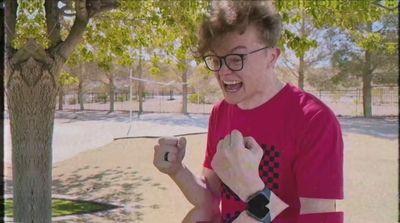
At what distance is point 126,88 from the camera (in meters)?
13.4

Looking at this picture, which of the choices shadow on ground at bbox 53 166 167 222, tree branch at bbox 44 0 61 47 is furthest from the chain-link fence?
tree branch at bbox 44 0 61 47

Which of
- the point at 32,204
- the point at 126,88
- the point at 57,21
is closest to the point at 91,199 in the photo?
the point at 32,204

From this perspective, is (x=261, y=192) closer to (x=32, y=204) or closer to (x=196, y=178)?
(x=196, y=178)

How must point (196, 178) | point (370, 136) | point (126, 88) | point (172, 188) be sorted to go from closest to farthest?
1. point (196, 178)
2. point (172, 188)
3. point (370, 136)
4. point (126, 88)

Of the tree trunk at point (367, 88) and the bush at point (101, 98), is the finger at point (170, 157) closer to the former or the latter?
the tree trunk at point (367, 88)

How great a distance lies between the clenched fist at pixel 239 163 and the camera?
577mm

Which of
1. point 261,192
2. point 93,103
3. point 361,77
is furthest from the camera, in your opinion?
point 93,103

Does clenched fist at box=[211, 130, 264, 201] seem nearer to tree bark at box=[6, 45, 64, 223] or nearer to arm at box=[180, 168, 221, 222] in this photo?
arm at box=[180, 168, 221, 222]

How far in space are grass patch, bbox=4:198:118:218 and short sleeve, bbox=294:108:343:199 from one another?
4136 millimetres

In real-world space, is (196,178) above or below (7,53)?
below

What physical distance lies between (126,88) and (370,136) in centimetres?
720

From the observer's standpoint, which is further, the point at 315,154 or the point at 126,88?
the point at 126,88

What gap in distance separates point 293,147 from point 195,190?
221 mm

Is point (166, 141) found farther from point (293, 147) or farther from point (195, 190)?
point (293, 147)
